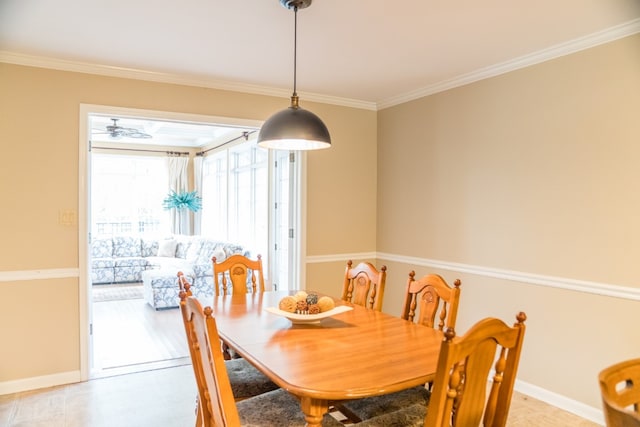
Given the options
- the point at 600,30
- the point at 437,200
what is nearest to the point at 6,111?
the point at 437,200

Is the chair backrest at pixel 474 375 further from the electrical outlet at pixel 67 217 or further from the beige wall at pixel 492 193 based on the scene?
the electrical outlet at pixel 67 217

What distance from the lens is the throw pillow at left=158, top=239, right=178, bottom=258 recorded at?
7.80m

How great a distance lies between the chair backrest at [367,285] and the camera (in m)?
2.78

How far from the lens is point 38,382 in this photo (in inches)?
132

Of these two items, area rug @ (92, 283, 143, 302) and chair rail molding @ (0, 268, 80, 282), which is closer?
chair rail molding @ (0, 268, 80, 282)

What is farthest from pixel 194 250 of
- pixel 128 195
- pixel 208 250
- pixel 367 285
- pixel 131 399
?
pixel 367 285

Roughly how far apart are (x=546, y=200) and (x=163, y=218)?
7.60 metres

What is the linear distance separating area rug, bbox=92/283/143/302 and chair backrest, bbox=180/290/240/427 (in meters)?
5.42

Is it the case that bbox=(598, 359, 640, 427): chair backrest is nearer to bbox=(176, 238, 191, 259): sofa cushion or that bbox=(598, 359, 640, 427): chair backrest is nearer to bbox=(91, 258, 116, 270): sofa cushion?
bbox=(176, 238, 191, 259): sofa cushion

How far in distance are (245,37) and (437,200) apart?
7.47 ft

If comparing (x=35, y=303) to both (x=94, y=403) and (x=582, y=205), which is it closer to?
(x=94, y=403)

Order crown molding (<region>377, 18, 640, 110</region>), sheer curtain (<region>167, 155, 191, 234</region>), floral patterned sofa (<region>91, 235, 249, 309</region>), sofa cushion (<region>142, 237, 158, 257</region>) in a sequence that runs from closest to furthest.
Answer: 1. crown molding (<region>377, 18, 640, 110</region>)
2. floral patterned sofa (<region>91, 235, 249, 309</region>)
3. sofa cushion (<region>142, 237, 158, 257</region>)
4. sheer curtain (<region>167, 155, 191, 234</region>)

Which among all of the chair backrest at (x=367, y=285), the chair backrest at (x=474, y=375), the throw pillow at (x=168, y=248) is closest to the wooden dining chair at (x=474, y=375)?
the chair backrest at (x=474, y=375)

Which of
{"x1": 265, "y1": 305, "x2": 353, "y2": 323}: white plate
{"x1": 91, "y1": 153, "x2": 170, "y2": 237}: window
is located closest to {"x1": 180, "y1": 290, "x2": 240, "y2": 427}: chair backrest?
{"x1": 265, "y1": 305, "x2": 353, "y2": 323}: white plate
